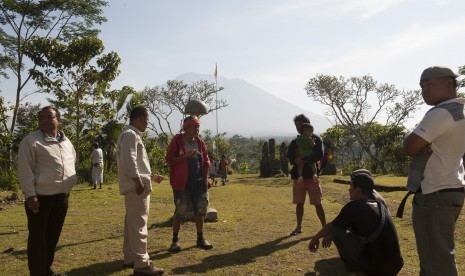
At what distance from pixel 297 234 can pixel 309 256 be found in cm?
131

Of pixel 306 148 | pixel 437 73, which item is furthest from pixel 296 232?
pixel 437 73

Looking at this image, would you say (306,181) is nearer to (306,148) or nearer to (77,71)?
(306,148)

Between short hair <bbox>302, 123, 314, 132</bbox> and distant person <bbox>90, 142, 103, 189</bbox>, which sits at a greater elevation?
short hair <bbox>302, 123, 314, 132</bbox>

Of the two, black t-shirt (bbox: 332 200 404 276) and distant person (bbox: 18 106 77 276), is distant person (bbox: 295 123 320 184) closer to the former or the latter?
black t-shirt (bbox: 332 200 404 276)

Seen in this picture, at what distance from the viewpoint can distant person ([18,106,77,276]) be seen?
395cm

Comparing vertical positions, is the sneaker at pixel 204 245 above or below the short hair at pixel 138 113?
below

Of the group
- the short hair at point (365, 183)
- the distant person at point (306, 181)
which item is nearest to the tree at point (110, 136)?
the distant person at point (306, 181)

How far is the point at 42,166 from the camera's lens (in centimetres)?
410

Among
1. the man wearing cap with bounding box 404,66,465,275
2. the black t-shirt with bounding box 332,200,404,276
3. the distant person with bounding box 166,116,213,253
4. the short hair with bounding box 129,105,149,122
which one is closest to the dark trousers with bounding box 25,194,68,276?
the short hair with bounding box 129,105,149,122

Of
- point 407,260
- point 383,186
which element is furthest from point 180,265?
point 383,186

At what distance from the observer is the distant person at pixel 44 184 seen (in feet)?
12.9

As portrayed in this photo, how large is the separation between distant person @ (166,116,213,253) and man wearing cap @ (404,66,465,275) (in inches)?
126

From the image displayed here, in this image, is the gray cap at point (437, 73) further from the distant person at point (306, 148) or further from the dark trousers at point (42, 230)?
the dark trousers at point (42, 230)

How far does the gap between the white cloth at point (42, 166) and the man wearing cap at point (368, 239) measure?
2.97 metres
